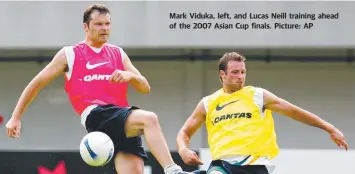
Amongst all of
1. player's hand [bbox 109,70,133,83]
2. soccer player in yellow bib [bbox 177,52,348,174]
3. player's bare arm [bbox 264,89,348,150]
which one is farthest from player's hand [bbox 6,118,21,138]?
player's bare arm [bbox 264,89,348,150]

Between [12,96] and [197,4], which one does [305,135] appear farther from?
[12,96]

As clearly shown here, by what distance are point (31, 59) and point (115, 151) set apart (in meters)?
8.69

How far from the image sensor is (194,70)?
15.3 m

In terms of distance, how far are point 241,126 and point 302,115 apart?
21.0 inches

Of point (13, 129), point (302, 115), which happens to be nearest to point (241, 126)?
point (302, 115)

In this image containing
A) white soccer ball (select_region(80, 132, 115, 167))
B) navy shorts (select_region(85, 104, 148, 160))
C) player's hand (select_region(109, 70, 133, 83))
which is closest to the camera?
player's hand (select_region(109, 70, 133, 83))

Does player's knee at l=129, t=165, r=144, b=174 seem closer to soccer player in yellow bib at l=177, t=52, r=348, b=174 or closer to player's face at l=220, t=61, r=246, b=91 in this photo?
soccer player in yellow bib at l=177, t=52, r=348, b=174

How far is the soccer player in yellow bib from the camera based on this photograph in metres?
7.08

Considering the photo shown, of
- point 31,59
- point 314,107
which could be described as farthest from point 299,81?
point 31,59

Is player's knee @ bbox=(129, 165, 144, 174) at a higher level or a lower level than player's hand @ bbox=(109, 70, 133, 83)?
lower

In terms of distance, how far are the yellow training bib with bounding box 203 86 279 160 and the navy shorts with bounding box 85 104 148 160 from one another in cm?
75

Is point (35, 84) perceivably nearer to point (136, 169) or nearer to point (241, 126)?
point (136, 169)

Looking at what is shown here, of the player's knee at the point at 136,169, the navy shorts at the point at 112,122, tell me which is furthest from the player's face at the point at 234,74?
the player's knee at the point at 136,169

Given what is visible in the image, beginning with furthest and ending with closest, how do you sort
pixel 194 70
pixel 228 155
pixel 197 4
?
1. pixel 194 70
2. pixel 197 4
3. pixel 228 155
